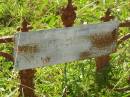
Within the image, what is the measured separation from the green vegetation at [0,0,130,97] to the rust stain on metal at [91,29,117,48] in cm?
22

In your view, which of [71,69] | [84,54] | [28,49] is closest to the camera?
[28,49]

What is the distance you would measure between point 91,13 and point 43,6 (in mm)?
446

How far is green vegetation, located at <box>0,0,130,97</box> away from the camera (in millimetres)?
2039

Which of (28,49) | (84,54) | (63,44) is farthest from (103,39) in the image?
(28,49)

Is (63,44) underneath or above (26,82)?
above

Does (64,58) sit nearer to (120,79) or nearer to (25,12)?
(120,79)

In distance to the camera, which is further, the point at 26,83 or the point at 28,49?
the point at 26,83

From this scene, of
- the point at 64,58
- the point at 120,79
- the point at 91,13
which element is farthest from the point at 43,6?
the point at 64,58

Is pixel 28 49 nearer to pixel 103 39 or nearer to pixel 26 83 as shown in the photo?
pixel 26 83

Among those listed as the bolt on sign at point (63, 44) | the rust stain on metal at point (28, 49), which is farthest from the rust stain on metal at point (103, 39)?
the rust stain on metal at point (28, 49)

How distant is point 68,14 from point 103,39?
0.85 ft

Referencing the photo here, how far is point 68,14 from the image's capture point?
1.64 m

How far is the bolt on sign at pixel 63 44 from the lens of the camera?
1.53 metres

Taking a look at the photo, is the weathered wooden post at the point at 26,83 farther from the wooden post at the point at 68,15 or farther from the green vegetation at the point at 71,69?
the wooden post at the point at 68,15
